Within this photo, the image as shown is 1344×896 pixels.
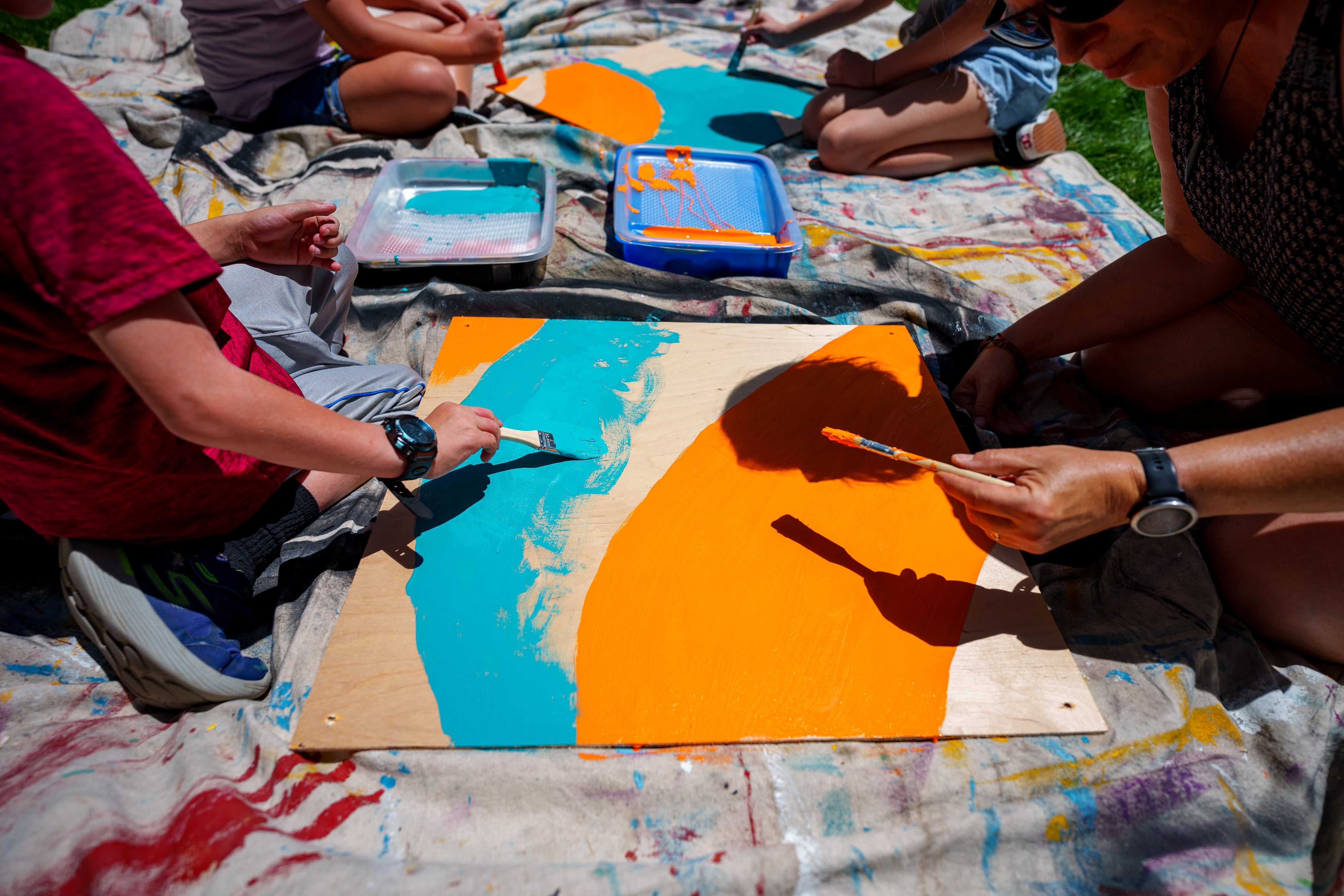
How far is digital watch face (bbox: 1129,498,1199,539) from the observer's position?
0.93 meters

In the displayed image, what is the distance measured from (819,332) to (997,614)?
763mm

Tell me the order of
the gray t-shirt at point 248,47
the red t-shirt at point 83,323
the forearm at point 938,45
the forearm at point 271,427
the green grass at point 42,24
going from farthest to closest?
the green grass at point 42,24 → the gray t-shirt at point 248,47 → the forearm at point 938,45 → the forearm at point 271,427 → the red t-shirt at point 83,323

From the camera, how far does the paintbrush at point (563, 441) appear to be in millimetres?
1251

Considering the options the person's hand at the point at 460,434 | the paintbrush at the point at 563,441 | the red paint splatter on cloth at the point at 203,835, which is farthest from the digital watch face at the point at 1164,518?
the red paint splatter on cloth at the point at 203,835

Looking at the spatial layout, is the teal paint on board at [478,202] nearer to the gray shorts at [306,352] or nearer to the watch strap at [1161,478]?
the gray shorts at [306,352]

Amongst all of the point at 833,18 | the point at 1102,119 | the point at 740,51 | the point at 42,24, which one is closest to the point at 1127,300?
the point at 1102,119

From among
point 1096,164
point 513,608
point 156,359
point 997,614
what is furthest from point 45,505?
point 1096,164

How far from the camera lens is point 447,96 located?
7.89 feet

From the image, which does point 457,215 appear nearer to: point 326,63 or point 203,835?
point 326,63

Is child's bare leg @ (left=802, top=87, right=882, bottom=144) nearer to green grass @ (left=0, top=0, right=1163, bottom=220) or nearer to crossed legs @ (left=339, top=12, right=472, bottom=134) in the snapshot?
green grass @ (left=0, top=0, right=1163, bottom=220)

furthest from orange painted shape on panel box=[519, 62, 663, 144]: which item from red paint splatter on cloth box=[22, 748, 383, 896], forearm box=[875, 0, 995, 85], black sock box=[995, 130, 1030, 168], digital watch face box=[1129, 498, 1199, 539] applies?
red paint splatter on cloth box=[22, 748, 383, 896]

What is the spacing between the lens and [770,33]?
2.89 metres

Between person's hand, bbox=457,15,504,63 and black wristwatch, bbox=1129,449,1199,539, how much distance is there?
236 cm

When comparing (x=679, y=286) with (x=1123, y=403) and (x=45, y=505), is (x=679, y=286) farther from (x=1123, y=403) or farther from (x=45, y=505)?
(x=45, y=505)
